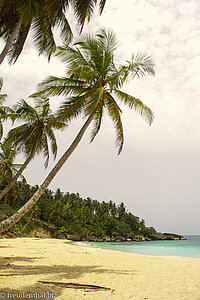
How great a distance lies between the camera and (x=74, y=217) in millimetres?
53469

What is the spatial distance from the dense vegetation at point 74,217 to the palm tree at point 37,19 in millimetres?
34827

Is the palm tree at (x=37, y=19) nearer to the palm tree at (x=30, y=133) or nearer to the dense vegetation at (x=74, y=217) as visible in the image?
the palm tree at (x=30, y=133)

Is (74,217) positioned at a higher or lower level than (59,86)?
lower

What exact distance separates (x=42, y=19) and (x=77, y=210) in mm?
54054

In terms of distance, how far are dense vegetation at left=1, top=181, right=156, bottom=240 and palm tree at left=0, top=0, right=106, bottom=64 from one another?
114 ft

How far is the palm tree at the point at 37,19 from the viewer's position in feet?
15.8

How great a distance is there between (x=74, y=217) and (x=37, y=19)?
51.6 m

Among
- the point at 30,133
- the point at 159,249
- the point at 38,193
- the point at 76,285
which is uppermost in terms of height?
the point at 30,133

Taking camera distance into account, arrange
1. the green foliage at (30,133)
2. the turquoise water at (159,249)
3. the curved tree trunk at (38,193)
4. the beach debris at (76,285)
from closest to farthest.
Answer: the beach debris at (76,285) < the curved tree trunk at (38,193) < the green foliage at (30,133) < the turquoise water at (159,249)

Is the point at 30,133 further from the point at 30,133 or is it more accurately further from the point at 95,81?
the point at 95,81

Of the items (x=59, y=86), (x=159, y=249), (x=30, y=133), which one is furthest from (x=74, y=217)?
(x=59, y=86)

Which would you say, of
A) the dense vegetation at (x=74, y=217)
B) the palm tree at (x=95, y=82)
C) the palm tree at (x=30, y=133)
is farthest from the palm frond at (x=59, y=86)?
the dense vegetation at (x=74, y=217)

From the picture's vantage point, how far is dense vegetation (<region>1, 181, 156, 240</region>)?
45.8 meters

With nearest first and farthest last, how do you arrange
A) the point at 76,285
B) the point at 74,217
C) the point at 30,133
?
the point at 76,285, the point at 30,133, the point at 74,217
